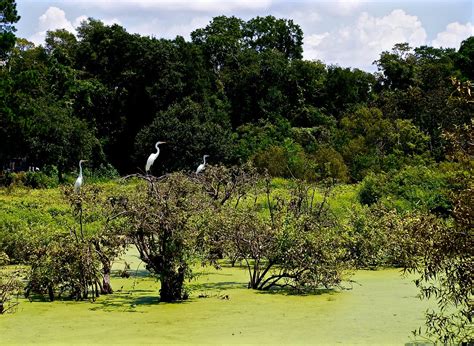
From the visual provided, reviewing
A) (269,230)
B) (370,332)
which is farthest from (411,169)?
(370,332)

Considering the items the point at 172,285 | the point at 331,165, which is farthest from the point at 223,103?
the point at 172,285

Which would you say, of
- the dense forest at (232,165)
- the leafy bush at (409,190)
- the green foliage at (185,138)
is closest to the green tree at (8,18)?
the dense forest at (232,165)

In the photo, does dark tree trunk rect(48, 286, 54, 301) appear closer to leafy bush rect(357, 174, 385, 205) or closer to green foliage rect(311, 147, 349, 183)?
leafy bush rect(357, 174, 385, 205)

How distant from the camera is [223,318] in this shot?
8648 millimetres

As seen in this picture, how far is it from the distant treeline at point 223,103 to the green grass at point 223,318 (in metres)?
17.2

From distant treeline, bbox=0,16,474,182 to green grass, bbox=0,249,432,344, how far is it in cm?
1722

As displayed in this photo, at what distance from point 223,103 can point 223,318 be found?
31.4 m

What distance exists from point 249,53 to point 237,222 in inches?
1277

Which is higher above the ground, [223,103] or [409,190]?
[223,103]

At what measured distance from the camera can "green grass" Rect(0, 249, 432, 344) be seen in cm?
766

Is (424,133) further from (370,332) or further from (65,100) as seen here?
(370,332)

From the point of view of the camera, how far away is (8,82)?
27344 millimetres

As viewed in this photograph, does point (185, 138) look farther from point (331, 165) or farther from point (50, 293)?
point (50, 293)

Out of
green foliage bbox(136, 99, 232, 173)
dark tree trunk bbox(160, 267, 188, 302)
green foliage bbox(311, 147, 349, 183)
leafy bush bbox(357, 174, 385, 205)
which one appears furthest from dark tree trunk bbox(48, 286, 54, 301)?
green foliage bbox(136, 99, 232, 173)
